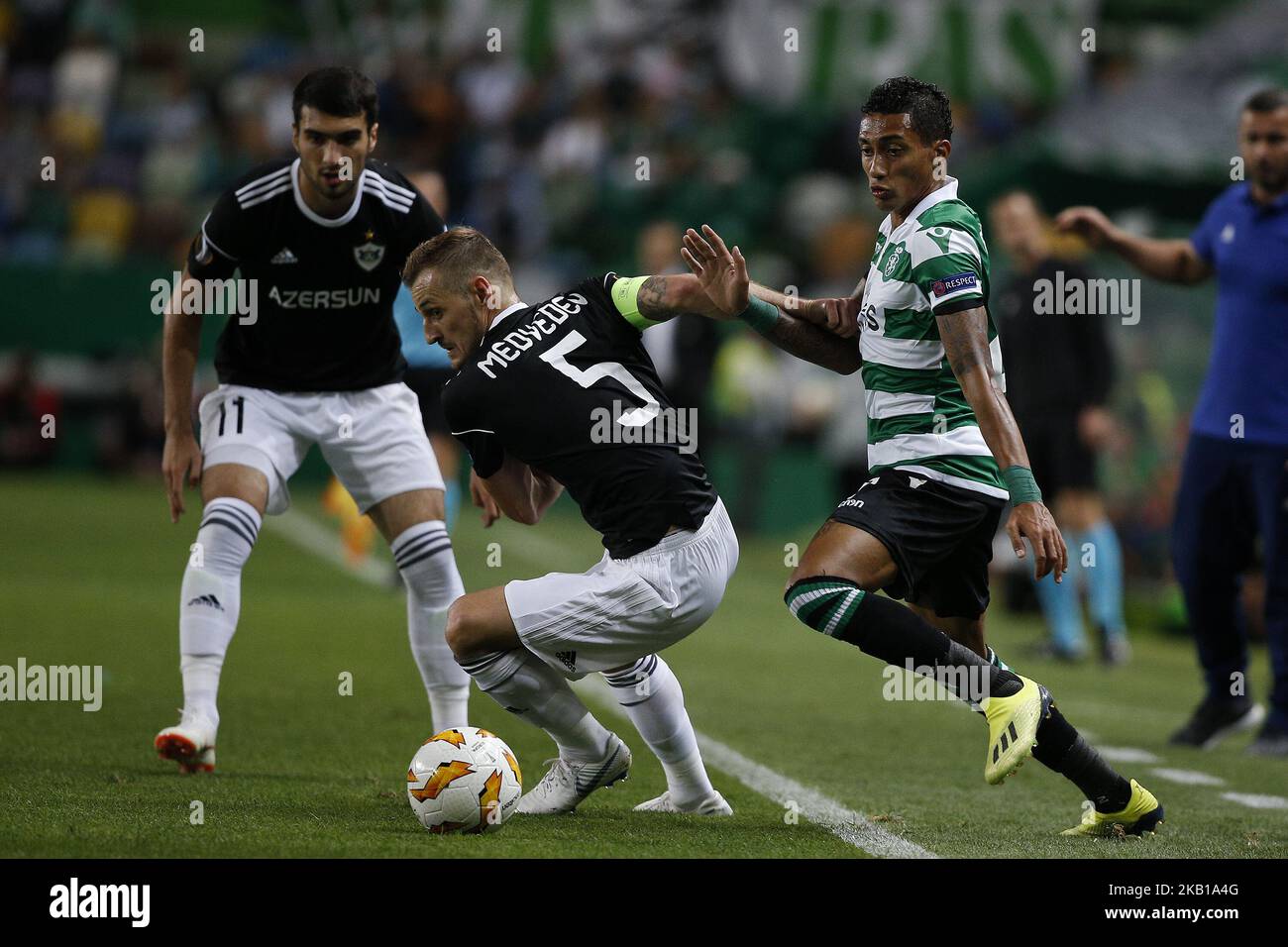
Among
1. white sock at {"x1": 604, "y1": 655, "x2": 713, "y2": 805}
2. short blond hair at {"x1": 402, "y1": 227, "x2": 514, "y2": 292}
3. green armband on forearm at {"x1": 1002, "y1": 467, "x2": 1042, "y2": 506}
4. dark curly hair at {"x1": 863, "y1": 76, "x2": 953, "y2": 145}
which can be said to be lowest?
white sock at {"x1": 604, "y1": 655, "x2": 713, "y2": 805}

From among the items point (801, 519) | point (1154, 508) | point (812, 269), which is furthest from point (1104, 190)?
point (812, 269)

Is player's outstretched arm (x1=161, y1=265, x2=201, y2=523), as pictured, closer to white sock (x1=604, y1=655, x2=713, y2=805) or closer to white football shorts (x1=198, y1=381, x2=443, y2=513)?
white football shorts (x1=198, y1=381, x2=443, y2=513)

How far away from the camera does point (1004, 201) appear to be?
985 centimetres

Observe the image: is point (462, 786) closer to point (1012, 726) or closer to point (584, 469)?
point (584, 469)

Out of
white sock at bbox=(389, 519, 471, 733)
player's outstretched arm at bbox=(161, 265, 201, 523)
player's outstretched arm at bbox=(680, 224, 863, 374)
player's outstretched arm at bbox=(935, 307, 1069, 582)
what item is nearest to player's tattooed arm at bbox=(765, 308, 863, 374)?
player's outstretched arm at bbox=(680, 224, 863, 374)

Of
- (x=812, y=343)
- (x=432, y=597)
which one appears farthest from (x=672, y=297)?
(x=432, y=597)

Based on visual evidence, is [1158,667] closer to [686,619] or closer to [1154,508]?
[1154,508]

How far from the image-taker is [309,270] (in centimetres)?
589

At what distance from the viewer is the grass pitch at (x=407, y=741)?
15.2ft

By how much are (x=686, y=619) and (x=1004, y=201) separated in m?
5.79

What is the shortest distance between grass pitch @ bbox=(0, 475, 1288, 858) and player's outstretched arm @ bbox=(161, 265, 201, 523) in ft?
3.20

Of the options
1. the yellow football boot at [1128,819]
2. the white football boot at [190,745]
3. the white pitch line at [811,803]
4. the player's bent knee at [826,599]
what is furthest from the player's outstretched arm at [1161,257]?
the white football boot at [190,745]

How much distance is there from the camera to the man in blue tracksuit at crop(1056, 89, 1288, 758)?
6992 millimetres

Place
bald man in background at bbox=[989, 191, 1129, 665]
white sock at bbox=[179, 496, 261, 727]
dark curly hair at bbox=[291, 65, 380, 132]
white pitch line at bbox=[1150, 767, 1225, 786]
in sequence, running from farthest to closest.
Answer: bald man in background at bbox=[989, 191, 1129, 665]
white pitch line at bbox=[1150, 767, 1225, 786]
white sock at bbox=[179, 496, 261, 727]
dark curly hair at bbox=[291, 65, 380, 132]
